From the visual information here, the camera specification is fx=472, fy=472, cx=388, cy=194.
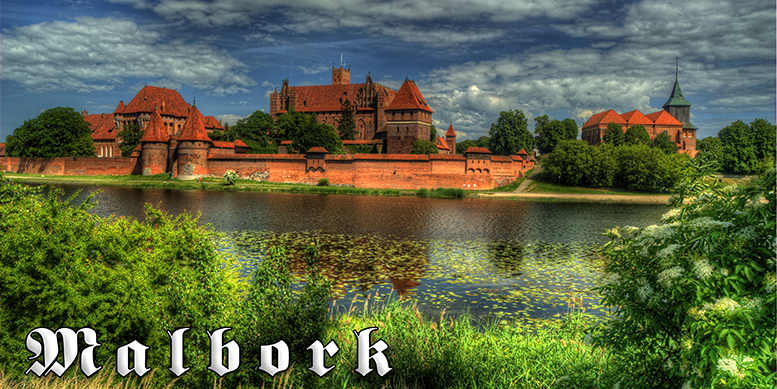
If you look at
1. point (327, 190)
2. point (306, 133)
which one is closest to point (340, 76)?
point (306, 133)

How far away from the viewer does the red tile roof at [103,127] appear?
7644cm

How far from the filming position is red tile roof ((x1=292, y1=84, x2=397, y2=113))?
3127 inches

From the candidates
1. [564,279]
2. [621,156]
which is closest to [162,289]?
[564,279]

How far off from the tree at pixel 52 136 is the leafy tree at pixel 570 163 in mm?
58672

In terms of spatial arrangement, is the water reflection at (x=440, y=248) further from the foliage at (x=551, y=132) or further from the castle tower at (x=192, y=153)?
the foliage at (x=551, y=132)

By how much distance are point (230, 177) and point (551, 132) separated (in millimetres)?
49361

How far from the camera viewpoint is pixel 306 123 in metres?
63.5

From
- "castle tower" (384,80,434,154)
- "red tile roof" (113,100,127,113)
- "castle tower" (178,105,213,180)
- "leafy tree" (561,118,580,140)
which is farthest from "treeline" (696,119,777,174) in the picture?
"red tile roof" (113,100,127,113)

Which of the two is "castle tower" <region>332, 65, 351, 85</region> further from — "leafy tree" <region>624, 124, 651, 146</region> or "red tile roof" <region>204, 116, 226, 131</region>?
"leafy tree" <region>624, 124, 651, 146</region>

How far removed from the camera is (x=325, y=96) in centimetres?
8200

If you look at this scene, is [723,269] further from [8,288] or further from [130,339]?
[8,288]

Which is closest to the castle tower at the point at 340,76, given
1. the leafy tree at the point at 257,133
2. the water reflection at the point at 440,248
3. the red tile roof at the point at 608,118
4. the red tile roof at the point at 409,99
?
the leafy tree at the point at 257,133

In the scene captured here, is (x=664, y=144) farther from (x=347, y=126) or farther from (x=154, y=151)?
→ (x=154, y=151)

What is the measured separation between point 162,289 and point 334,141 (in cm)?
5492
